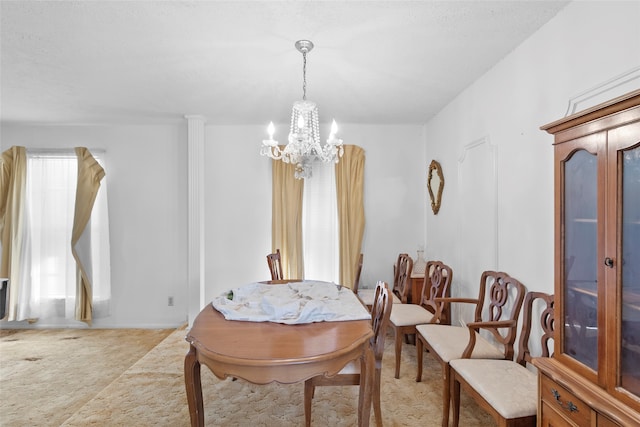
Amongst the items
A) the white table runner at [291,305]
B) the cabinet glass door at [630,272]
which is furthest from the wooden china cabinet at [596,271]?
the white table runner at [291,305]

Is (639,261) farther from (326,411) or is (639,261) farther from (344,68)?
(344,68)

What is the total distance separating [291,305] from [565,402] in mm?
1341

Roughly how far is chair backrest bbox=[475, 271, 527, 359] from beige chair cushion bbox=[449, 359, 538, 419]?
213 millimetres

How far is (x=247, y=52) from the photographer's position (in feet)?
7.58

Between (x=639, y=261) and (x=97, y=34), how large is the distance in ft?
9.42

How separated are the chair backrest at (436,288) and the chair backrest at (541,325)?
2.45 ft

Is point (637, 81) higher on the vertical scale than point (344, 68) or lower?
lower

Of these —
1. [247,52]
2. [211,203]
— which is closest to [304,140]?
[247,52]

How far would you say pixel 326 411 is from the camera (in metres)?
2.28

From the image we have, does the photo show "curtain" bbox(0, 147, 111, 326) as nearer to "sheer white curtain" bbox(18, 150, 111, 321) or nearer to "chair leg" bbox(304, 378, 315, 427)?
"sheer white curtain" bbox(18, 150, 111, 321)

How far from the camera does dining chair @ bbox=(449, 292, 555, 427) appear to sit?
61.2 inches

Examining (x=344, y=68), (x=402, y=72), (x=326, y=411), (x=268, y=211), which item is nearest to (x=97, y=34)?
(x=344, y=68)

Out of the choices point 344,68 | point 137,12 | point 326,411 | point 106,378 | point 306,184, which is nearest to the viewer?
point 137,12

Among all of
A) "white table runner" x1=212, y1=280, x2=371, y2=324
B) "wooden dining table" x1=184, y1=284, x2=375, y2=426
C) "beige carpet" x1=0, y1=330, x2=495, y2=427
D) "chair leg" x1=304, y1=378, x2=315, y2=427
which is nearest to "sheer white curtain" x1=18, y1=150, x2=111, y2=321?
"beige carpet" x1=0, y1=330, x2=495, y2=427
